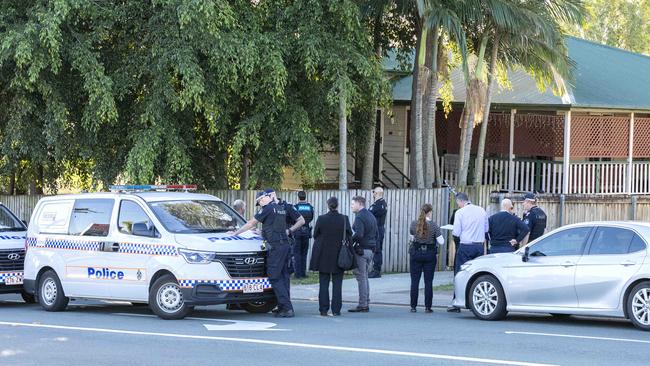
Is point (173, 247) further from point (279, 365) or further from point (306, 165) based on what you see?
point (306, 165)

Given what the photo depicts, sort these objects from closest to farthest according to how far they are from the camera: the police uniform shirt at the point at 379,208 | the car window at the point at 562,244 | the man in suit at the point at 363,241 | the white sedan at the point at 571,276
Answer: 1. the white sedan at the point at 571,276
2. the car window at the point at 562,244
3. the man in suit at the point at 363,241
4. the police uniform shirt at the point at 379,208

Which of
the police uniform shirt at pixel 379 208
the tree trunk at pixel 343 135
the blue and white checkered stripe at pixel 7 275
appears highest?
the tree trunk at pixel 343 135

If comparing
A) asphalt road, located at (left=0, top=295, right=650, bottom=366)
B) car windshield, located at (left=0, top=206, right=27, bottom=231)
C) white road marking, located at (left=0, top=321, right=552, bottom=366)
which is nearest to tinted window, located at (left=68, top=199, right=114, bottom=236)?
asphalt road, located at (left=0, top=295, right=650, bottom=366)

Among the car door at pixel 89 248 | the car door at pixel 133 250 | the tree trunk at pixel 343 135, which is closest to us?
the car door at pixel 133 250

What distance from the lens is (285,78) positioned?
69.4 ft

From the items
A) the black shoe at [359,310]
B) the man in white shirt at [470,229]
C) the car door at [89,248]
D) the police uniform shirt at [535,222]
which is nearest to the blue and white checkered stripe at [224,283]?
the car door at [89,248]

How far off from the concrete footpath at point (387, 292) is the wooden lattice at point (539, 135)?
7015mm

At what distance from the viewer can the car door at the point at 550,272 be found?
14.1 m

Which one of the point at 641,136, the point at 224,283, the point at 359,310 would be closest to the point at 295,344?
the point at 224,283

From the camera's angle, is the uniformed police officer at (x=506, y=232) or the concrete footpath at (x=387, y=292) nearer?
the uniformed police officer at (x=506, y=232)

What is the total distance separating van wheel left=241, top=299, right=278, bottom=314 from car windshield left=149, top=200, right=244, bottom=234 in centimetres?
114

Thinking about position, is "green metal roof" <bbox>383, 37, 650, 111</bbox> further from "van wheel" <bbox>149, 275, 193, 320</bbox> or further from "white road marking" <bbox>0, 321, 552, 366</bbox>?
"white road marking" <bbox>0, 321, 552, 366</bbox>

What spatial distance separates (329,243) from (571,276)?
341cm

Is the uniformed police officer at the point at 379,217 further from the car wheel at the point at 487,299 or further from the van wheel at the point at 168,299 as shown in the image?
the van wheel at the point at 168,299
